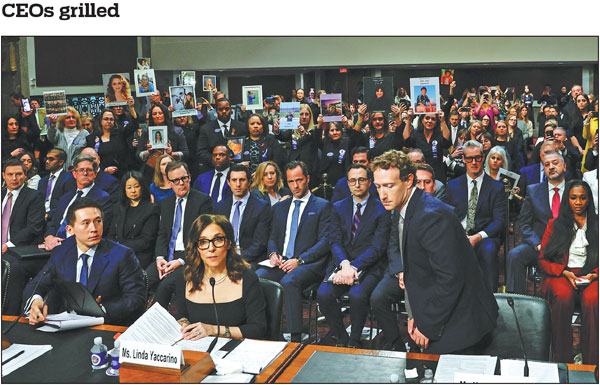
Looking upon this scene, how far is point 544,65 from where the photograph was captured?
49.0 feet

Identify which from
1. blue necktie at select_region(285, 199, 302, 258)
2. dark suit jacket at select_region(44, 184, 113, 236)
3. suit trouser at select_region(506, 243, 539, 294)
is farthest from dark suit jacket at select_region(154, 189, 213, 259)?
suit trouser at select_region(506, 243, 539, 294)

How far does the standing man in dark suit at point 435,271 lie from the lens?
313cm

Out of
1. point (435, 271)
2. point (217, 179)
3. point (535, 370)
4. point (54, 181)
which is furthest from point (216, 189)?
point (535, 370)

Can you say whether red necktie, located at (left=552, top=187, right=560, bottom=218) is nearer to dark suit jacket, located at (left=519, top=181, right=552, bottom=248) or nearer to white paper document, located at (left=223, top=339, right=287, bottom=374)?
dark suit jacket, located at (left=519, top=181, right=552, bottom=248)

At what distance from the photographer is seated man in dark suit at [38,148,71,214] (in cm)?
630

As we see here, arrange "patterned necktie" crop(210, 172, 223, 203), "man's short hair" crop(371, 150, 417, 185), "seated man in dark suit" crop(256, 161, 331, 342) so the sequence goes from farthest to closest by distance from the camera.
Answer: "patterned necktie" crop(210, 172, 223, 203), "seated man in dark suit" crop(256, 161, 331, 342), "man's short hair" crop(371, 150, 417, 185)

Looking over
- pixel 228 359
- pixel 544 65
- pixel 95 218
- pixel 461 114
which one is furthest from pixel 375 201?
pixel 544 65

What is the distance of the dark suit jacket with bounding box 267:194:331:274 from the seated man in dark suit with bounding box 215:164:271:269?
4.1 inches

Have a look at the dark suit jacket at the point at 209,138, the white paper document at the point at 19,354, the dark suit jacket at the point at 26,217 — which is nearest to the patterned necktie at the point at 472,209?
the dark suit jacket at the point at 209,138

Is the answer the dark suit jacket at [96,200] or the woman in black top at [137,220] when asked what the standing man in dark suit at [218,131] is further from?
the woman in black top at [137,220]

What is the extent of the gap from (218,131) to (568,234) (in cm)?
473

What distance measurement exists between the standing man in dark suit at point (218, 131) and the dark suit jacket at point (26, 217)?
2413 mm

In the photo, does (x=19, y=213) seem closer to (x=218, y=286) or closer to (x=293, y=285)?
(x=293, y=285)

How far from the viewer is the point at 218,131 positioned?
803cm
